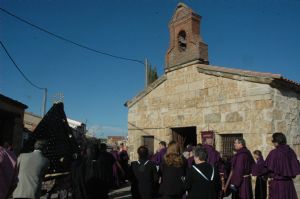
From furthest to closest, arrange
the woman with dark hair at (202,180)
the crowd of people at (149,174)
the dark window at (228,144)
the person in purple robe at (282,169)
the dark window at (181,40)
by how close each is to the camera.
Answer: the dark window at (181,40)
the dark window at (228,144)
the person in purple robe at (282,169)
the woman with dark hair at (202,180)
the crowd of people at (149,174)

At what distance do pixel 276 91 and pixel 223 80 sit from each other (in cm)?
214

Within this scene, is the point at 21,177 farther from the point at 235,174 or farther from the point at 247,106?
the point at 247,106

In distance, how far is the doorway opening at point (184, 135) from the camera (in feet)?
46.4

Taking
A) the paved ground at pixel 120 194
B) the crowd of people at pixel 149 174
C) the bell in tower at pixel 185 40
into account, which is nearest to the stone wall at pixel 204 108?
the bell in tower at pixel 185 40

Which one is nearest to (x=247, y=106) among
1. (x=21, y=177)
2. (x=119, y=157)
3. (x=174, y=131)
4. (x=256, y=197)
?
(x=256, y=197)

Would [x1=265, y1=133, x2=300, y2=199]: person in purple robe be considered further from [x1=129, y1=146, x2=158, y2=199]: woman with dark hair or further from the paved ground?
the paved ground

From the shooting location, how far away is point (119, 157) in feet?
41.4

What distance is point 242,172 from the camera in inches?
275

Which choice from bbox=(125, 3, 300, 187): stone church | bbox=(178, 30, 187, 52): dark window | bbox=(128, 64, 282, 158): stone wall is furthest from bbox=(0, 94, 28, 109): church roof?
bbox=(178, 30, 187, 52): dark window

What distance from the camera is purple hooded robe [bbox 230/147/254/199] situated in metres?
6.98

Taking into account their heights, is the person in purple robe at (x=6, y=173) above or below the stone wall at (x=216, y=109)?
below

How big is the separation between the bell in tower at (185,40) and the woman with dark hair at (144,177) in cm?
791

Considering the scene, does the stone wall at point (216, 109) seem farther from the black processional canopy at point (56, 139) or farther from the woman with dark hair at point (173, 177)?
the black processional canopy at point (56, 139)

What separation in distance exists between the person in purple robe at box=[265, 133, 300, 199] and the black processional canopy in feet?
14.1
